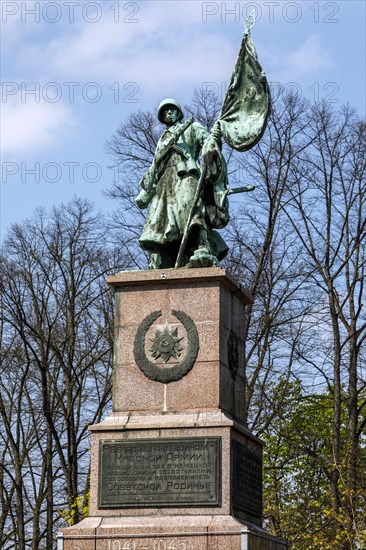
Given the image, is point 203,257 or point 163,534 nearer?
point 163,534

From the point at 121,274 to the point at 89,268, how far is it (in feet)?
53.1

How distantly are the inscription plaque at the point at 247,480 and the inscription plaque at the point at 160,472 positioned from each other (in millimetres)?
299

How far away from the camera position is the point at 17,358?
30.2m

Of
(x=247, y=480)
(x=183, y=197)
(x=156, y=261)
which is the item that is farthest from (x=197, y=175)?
(x=247, y=480)

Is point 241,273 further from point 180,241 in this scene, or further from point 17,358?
point 180,241

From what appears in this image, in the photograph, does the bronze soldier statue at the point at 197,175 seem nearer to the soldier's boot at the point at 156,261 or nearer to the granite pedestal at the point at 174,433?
the soldier's boot at the point at 156,261

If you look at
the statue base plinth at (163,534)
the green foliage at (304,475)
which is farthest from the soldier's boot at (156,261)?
the green foliage at (304,475)

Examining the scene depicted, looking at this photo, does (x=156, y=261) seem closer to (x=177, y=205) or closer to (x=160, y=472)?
(x=177, y=205)

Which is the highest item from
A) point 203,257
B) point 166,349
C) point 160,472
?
point 203,257

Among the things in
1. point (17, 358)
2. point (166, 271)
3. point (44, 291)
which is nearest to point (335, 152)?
point (44, 291)

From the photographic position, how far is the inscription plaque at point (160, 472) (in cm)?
1158

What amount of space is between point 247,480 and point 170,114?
14.5 ft

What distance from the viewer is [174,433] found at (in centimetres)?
1175

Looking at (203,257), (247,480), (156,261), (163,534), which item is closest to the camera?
(163,534)
